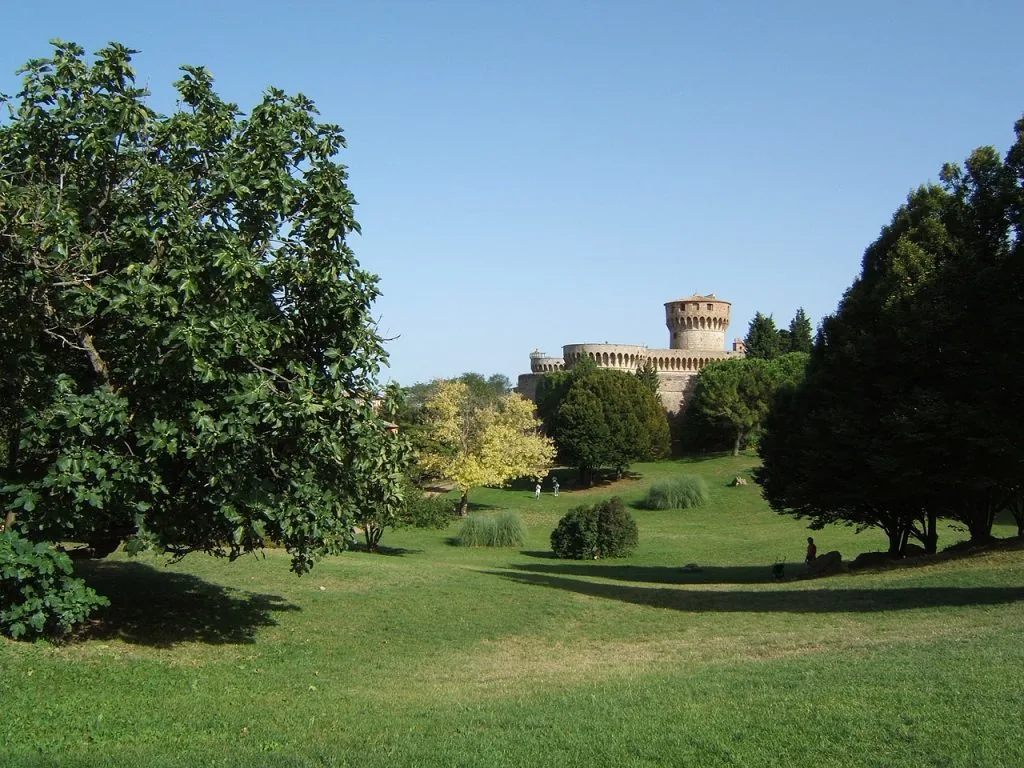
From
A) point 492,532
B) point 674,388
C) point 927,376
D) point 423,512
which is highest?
point 674,388

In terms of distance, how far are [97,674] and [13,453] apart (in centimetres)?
386

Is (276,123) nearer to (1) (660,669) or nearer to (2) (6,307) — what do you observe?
(2) (6,307)

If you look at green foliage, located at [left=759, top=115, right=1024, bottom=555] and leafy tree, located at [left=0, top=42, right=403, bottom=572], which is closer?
leafy tree, located at [left=0, top=42, right=403, bottom=572]

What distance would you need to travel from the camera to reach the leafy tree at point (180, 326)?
10.4 metres

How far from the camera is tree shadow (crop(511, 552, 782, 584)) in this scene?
27578mm

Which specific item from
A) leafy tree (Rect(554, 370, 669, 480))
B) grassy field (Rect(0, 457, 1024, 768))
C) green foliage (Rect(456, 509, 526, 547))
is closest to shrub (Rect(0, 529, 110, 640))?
grassy field (Rect(0, 457, 1024, 768))

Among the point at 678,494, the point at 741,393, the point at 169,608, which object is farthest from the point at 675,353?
the point at 169,608

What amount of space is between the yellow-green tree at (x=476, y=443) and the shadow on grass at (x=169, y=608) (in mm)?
28192

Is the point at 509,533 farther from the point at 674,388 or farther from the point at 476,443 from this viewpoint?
the point at 674,388

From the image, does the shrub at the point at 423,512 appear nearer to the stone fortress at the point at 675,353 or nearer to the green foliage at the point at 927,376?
the green foliage at the point at 927,376

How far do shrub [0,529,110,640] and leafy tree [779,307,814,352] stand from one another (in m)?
86.7

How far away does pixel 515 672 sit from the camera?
12219 millimetres

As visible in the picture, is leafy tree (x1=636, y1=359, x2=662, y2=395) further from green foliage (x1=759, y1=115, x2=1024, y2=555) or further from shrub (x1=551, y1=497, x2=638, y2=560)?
green foliage (x1=759, y1=115, x2=1024, y2=555)

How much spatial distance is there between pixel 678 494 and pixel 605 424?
44.2 feet
